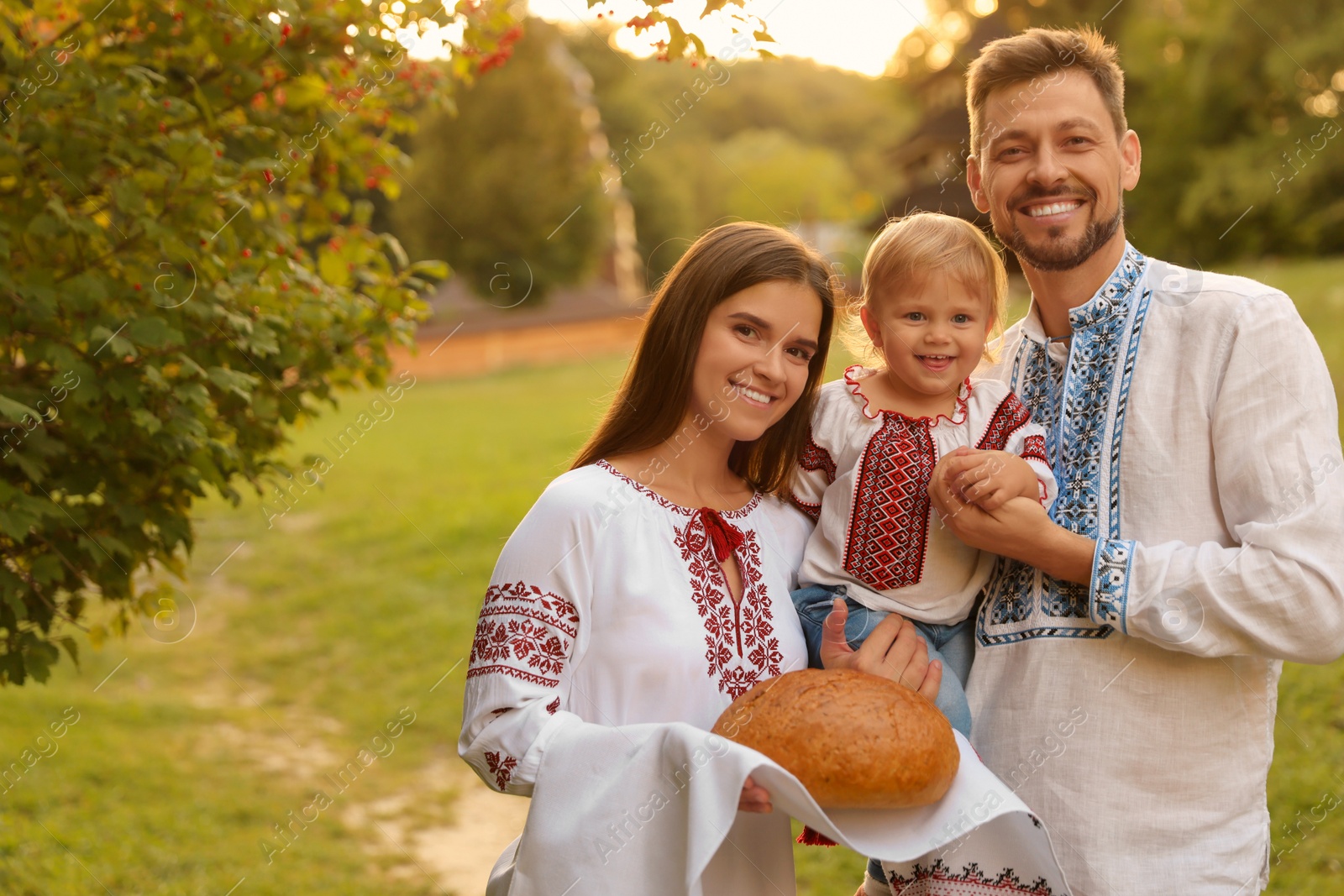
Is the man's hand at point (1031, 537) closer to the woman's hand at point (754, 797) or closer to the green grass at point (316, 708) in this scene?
the woman's hand at point (754, 797)

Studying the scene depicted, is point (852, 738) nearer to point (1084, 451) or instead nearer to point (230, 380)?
point (1084, 451)

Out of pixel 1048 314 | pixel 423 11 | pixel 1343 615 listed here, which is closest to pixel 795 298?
pixel 1048 314

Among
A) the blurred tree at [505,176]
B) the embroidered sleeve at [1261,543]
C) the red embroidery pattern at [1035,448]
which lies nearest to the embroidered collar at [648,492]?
the red embroidery pattern at [1035,448]

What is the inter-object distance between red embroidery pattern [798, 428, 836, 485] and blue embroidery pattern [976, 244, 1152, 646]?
475 mm

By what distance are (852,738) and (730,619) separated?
0.52m

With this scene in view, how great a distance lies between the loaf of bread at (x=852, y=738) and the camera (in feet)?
6.64

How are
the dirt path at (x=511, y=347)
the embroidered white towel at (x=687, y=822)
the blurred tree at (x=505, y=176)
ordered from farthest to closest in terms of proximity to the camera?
the blurred tree at (x=505, y=176)
the dirt path at (x=511, y=347)
the embroidered white towel at (x=687, y=822)

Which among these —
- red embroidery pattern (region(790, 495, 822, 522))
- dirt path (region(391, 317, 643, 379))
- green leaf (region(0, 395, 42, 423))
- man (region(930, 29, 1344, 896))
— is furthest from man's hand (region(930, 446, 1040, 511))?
dirt path (region(391, 317, 643, 379))

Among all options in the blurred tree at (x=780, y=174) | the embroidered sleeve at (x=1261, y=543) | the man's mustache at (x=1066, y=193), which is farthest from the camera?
the blurred tree at (x=780, y=174)

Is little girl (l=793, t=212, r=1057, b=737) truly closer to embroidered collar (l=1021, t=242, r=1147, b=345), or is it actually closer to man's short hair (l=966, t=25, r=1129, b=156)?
embroidered collar (l=1021, t=242, r=1147, b=345)

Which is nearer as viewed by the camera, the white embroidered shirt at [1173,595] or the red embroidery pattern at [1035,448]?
the white embroidered shirt at [1173,595]

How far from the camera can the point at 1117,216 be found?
8.37 feet

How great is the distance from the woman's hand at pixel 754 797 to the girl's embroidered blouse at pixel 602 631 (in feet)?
1.16

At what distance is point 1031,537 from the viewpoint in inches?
91.0
